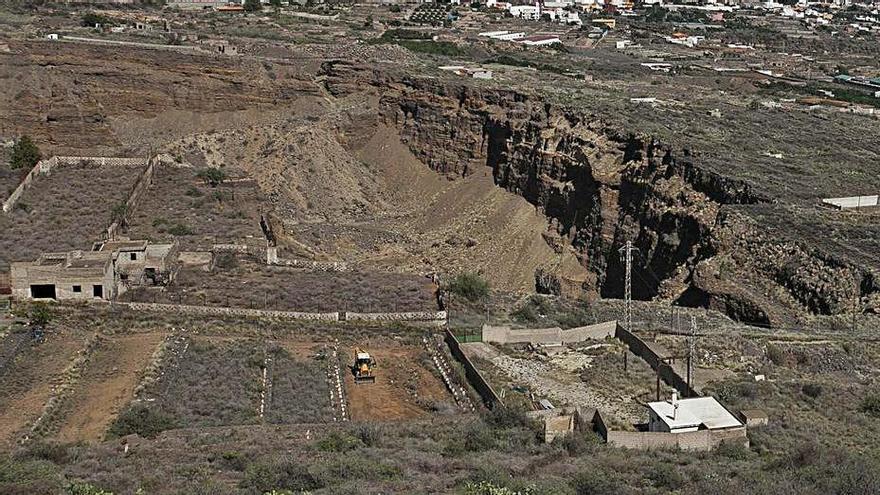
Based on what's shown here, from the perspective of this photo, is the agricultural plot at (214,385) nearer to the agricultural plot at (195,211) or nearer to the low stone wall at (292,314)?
the low stone wall at (292,314)

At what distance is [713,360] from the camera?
25641 mm

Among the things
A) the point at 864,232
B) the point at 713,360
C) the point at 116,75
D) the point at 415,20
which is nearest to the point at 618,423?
the point at 713,360

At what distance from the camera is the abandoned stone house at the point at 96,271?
1108 inches

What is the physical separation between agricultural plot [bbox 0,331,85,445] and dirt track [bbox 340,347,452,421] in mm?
6395

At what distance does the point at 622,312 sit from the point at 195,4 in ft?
263

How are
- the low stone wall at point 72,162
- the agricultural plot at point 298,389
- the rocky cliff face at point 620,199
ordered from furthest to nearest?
1. the low stone wall at point 72,162
2. the rocky cliff face at point 620,199
3. the agricultural plot at point 298,389

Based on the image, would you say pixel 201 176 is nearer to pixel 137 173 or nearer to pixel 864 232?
pixel 137 173

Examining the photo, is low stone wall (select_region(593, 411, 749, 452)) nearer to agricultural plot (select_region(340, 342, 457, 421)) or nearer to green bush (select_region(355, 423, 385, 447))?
green bush (select_region(355, 423, 385, 447))

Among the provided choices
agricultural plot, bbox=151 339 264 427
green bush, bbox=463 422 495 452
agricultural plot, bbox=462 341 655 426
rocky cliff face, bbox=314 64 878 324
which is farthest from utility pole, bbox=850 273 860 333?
agricultural plot, bbox=151 339 264 427

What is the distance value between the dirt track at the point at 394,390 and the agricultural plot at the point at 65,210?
1220 centimetres

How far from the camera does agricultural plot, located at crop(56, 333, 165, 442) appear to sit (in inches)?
827

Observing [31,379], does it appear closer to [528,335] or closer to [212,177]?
[528,335]

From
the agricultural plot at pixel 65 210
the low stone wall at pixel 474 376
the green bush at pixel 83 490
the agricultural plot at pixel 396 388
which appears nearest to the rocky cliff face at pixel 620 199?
the low stone wall at pixel 474 376

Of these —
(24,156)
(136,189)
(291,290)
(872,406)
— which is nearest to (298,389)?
(291,290)
